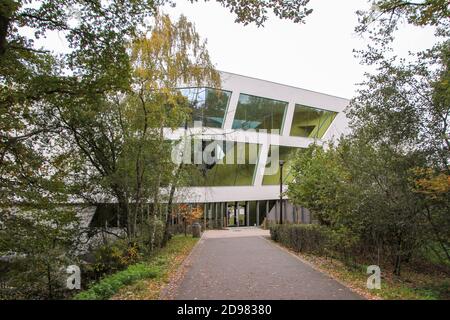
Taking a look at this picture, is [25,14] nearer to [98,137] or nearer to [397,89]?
[98,137]

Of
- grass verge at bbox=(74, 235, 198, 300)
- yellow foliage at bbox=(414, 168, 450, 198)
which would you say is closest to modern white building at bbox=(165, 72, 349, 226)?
grass verge at bbox=(74, 235, 198, 300)

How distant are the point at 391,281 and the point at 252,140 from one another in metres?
21.4

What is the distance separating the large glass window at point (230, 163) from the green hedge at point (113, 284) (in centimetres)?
1853

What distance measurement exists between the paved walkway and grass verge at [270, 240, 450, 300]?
0.40m

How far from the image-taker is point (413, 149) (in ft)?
33.5

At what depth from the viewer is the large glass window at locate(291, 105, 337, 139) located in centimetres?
3453

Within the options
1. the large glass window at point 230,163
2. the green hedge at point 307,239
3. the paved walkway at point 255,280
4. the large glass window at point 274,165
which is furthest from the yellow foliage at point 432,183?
the large glass window at point 274,165

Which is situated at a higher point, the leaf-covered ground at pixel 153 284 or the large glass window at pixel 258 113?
the large glass window at pixel 258 113

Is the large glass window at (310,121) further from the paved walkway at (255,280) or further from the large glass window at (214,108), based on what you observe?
the paved walkway at (255,280)

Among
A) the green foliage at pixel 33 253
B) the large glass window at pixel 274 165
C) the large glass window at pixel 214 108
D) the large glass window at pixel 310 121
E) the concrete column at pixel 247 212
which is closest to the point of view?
the green foliage at pixel 33 253

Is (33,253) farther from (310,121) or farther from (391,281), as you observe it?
(310,121)

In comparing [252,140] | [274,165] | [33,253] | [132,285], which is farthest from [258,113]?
[132,285]

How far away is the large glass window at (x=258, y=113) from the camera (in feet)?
99.1
